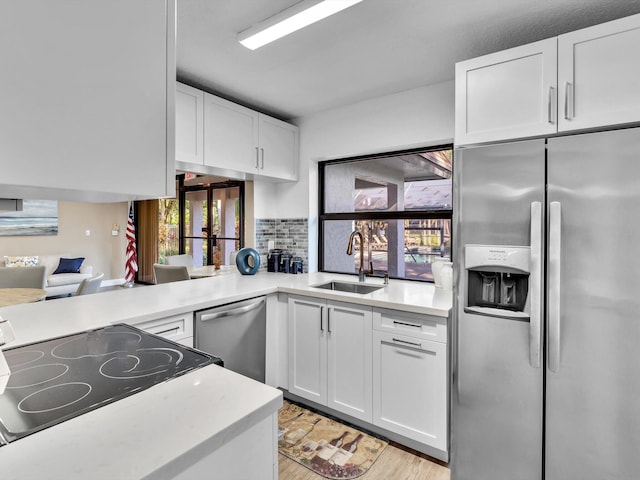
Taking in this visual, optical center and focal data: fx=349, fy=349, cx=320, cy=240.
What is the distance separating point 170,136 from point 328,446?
203cm

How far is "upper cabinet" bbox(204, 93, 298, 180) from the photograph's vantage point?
104 inches

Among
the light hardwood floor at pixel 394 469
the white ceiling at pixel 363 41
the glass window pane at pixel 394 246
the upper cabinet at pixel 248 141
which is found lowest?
the light hardwood floor at pixel 394 469

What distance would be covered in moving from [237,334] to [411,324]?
1.08 meters

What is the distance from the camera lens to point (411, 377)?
1.99 meters

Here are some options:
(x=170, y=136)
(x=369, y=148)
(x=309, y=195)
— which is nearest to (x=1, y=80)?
(x=170, y=136)

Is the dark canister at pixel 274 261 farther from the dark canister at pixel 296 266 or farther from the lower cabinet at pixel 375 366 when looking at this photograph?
the lower cabinet at pixel 375 366

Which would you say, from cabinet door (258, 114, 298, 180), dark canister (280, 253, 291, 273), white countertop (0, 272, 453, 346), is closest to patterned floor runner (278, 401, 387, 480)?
white countertop (0, 272, 453, 346)

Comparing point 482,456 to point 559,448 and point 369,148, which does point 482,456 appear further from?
point 369,148

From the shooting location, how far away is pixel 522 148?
161 cm

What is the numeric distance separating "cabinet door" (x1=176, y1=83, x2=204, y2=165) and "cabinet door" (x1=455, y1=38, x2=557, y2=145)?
69.0 inches

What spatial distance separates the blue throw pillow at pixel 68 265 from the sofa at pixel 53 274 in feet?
0.23

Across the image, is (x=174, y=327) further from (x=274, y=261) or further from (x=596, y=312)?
(x=596, y=312)

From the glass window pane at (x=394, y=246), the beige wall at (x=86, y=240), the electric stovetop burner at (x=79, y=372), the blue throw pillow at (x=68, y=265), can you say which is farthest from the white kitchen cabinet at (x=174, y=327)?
the beige wall at (x=86, y=240)

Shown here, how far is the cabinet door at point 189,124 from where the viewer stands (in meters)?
2.41
